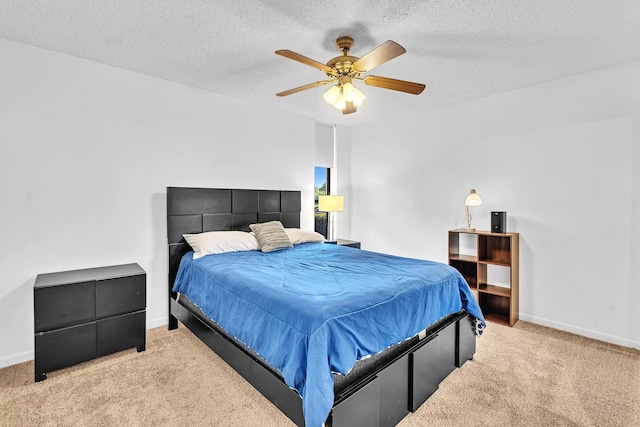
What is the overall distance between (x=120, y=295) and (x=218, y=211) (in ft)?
4.58

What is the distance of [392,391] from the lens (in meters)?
1.91

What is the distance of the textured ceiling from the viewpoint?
7.19 feet

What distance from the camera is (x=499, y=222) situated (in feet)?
12.1

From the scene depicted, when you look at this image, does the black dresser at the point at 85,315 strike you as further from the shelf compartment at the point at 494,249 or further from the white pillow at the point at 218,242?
the shelf compartment at the point at 494,249

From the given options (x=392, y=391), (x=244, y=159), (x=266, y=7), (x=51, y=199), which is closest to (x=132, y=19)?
(x=266, y=7)

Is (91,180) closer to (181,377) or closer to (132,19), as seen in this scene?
(132,19)

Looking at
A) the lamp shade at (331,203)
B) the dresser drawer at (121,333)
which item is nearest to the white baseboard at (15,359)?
the dresser drawer at (121,333)

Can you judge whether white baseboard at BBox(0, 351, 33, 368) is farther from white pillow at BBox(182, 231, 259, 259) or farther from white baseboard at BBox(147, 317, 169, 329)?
white pillow at BBox(182, 231, 259, 259)

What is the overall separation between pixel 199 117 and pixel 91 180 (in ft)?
4.38

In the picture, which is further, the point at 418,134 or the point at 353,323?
the point at 418,134

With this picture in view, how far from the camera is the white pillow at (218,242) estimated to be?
3.26m

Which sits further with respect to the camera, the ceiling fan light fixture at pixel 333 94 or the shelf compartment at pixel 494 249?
→ the shelf compartment at pixel 494 249

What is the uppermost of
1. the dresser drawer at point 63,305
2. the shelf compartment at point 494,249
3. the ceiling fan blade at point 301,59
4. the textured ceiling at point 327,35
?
the textured ceiling at point 327,35

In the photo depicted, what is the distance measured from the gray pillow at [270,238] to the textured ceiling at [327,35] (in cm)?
166
